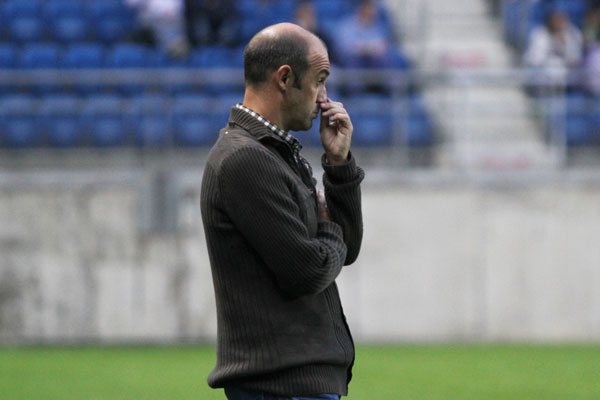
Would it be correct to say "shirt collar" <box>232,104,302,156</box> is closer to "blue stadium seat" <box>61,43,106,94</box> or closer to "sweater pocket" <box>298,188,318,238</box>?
"sweater pocket" <box>298,188,318,238</box>

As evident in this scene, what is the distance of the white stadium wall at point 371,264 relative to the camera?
1076 centimetres

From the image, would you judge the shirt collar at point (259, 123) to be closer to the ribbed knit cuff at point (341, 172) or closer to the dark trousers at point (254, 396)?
the ribbed knit cuff at point (341, 172)

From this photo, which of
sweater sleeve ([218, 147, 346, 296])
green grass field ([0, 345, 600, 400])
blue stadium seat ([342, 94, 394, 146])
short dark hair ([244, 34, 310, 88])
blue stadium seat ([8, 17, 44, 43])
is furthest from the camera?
blue stadium seat ([8, 17, 44, 43])

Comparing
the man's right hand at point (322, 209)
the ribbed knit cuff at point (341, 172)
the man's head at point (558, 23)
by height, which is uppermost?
the ribbed knit cuff at point (341, 172)

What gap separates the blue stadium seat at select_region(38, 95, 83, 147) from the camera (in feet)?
34.4

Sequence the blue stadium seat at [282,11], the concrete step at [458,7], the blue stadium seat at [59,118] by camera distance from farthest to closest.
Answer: the concrete step at [458,7] < the blue stadium seat at [282,11] < the blue stadium seat at [59,118]

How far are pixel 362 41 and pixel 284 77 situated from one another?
9.58 m

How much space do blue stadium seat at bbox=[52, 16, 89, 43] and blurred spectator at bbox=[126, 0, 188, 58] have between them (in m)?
0.77

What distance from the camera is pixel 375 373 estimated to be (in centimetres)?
902

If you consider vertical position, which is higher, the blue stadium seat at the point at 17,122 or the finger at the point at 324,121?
the finger at the point at 324,121

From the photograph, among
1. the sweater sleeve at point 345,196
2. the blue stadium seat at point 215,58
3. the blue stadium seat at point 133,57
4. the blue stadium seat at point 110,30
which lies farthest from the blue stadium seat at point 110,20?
the sweater sleeve at point 345,196

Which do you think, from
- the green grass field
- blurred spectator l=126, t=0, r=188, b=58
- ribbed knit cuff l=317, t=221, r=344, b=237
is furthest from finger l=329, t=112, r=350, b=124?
blurred spectator l=126, t=0, r=188, b=58

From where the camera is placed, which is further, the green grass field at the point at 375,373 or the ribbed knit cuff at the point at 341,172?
the green grass field at the point at 375,373

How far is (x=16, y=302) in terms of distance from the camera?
10.8 metres
